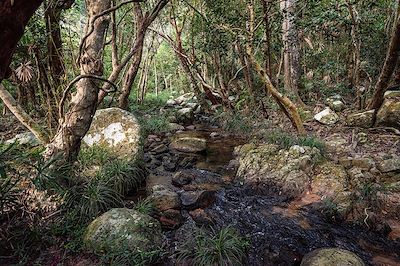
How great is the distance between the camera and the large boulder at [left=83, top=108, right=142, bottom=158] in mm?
5562

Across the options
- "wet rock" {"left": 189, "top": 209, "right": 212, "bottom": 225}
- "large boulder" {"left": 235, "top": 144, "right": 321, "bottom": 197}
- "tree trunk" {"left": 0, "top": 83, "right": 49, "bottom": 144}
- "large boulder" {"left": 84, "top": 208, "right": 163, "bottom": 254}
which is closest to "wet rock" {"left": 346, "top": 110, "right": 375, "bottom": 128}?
"large boulder" {"left": 235, "top": 144, "right": 321, "bottom": 197}

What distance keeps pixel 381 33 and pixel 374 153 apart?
5.23m

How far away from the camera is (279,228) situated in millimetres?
4215

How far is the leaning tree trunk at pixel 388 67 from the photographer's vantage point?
5.63 meters

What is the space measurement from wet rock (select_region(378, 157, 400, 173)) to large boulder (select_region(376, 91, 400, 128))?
1.55 meters

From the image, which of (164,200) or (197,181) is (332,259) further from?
(197,181)

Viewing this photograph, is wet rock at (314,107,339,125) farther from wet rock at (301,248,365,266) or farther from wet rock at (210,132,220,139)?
wet rock at (301,248,365,266)

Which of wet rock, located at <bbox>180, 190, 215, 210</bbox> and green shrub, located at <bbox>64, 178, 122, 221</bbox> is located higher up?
green shrub, located at <bbox>64, 178, 122, 221</bbox>

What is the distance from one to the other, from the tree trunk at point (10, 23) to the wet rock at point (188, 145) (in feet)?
22.0

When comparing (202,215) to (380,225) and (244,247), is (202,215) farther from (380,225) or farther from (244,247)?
(380,225)

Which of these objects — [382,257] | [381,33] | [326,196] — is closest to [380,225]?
[382,257]

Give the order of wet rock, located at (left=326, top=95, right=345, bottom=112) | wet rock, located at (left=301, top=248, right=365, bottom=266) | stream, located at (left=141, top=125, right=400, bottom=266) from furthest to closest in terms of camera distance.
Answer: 1. wet rock, located at (left=326, top=95, right=345, bottom=112)
2. stream, located at (left=141, top=125, right=400, bottom=266)
3. wet rock, located at (left=301, top=248, right=365, bottom=266)

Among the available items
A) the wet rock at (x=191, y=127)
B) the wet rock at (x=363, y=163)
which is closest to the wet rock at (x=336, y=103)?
the wet rock at (x=363, y=163)

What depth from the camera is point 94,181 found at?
4.27 metres
